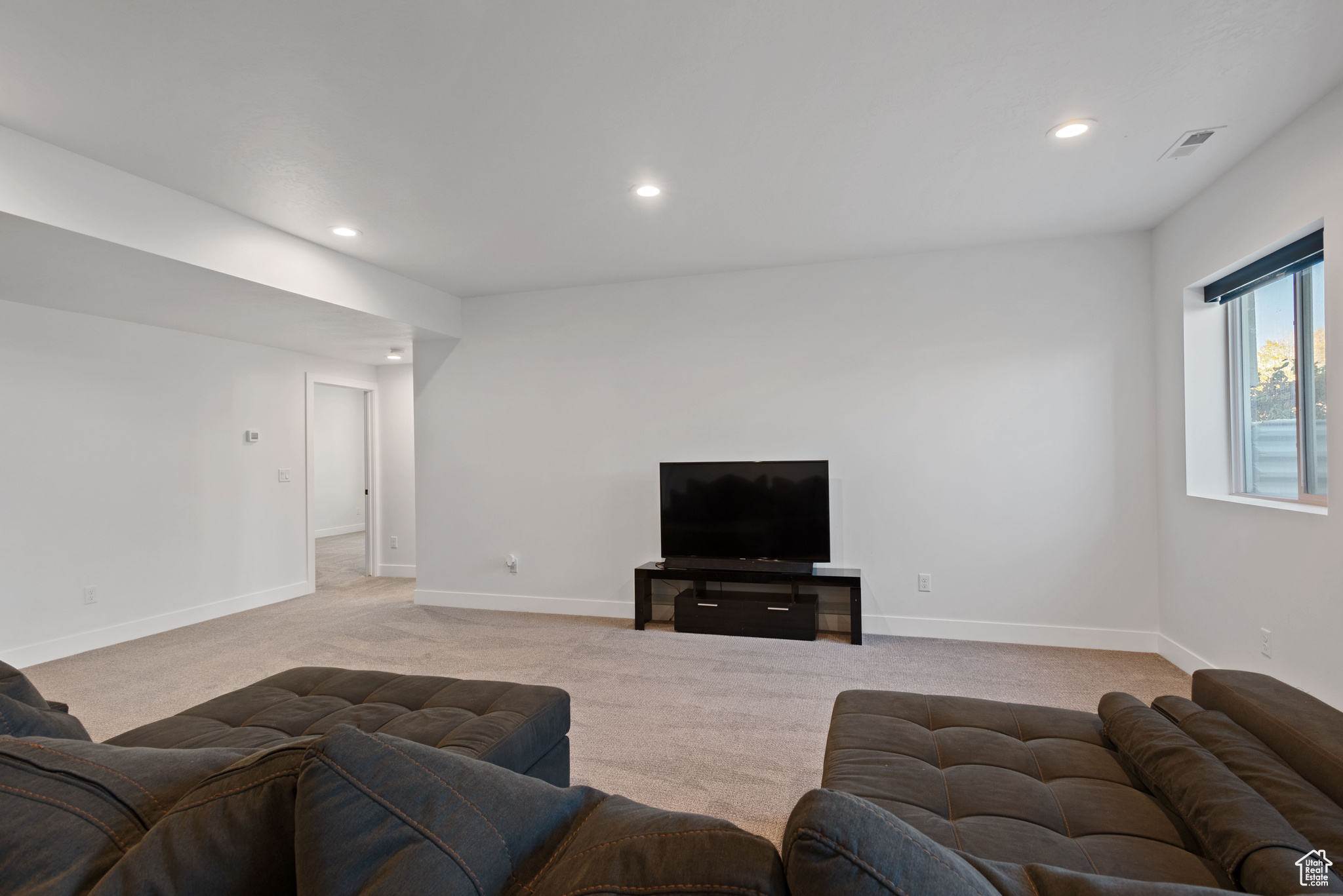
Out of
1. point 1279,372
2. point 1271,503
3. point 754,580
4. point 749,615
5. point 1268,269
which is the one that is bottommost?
point 749,615

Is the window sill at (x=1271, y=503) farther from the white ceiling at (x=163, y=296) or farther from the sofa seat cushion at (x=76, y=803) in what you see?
the white ceiling at (x=163, y=296)

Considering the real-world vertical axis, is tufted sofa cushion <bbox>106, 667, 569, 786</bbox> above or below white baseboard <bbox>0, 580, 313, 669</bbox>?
above

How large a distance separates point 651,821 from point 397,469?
6.83 m

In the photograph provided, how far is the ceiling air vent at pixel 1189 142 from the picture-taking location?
274 centimetres

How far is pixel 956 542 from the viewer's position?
4.36 m

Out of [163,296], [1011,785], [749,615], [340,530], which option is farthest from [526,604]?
[340,530]

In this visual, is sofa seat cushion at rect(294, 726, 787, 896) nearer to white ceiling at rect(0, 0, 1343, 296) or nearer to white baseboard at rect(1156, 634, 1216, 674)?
white ceiling at rect(0, 0, 1343, 296)

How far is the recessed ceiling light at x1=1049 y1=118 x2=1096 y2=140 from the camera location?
8.69 ft

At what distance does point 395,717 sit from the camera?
77.5 inches

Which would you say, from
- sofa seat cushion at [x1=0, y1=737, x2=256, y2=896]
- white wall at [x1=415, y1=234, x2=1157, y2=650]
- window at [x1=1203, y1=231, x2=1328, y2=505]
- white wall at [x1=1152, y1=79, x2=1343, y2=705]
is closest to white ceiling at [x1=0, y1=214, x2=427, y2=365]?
white wall at [x1=415, y1=234, x2=1157, y2=650]

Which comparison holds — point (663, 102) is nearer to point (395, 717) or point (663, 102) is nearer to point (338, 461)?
point (395, 717)

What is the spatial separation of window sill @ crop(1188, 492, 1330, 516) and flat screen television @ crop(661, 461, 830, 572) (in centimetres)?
205

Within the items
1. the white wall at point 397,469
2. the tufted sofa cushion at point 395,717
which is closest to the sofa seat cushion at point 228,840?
the tufted sofa cushion at point 395,717

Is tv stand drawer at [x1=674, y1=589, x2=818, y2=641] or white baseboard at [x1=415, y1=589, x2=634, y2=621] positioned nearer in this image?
tv stand drawer at [x1=674, y1=589, x2=818, y2=641]
